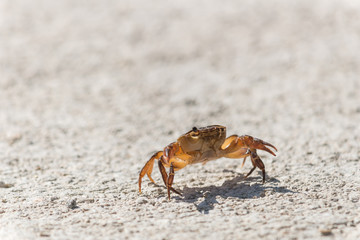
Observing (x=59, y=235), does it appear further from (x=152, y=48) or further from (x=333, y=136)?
(x=152, y=48)

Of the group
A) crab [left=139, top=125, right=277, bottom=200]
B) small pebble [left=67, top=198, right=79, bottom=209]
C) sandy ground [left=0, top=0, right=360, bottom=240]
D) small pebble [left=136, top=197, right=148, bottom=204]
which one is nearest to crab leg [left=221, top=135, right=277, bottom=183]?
crab [left=139, top=125, right=277, bottom=200]

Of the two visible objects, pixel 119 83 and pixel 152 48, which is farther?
pixel 152 48

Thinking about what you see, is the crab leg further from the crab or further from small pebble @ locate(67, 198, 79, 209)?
small pebble @ locate(67, 198, 79, 209)

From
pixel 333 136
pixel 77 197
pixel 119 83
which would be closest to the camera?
pixel 77 197

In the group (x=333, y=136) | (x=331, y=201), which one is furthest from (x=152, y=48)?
(x=331, y=201)

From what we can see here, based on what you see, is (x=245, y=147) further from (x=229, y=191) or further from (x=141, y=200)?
(x=141, y=200)
